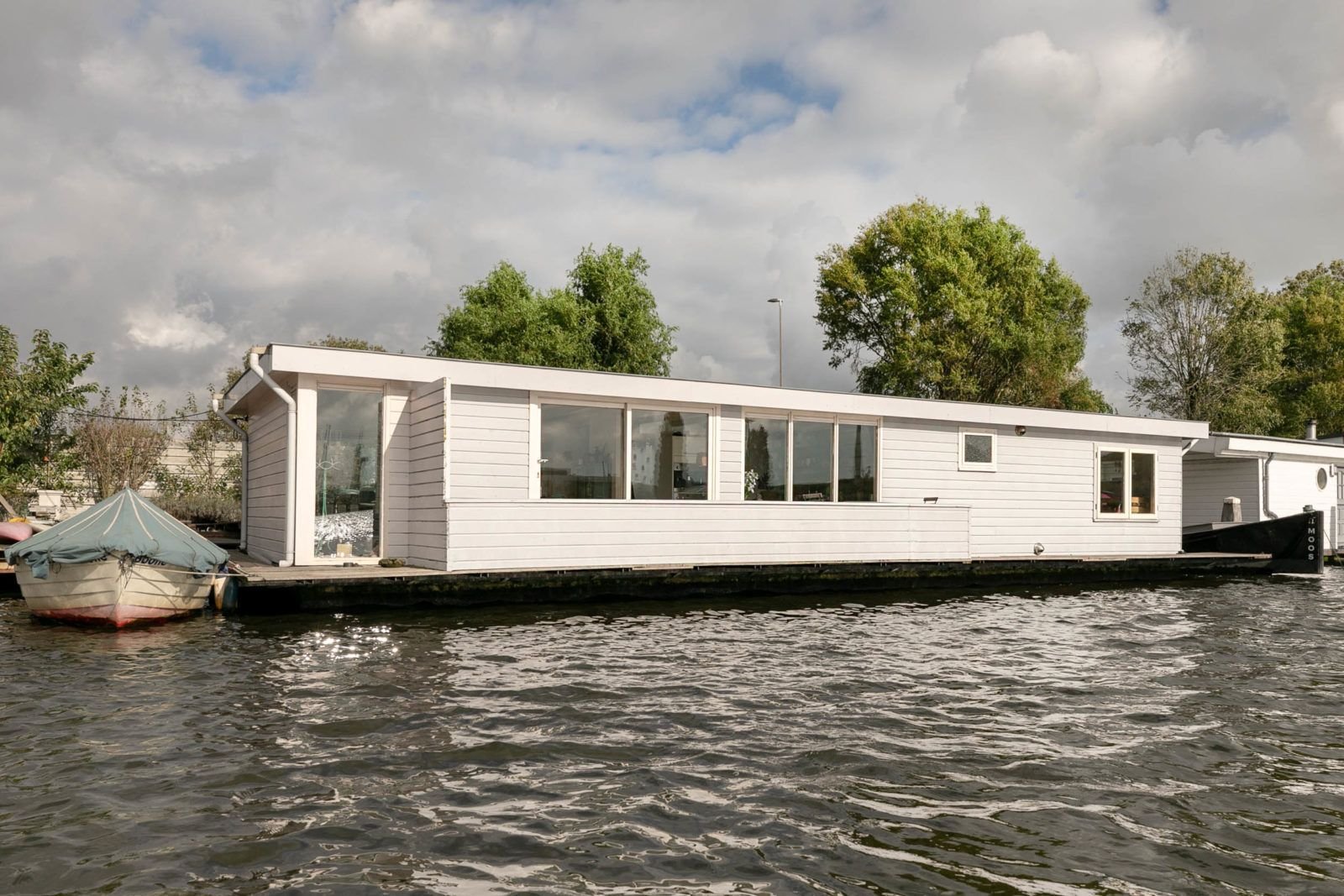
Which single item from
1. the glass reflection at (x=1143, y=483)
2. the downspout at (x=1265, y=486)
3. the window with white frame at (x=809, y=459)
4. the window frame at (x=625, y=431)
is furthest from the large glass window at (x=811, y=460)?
the downspout at (x=1265, y=486)

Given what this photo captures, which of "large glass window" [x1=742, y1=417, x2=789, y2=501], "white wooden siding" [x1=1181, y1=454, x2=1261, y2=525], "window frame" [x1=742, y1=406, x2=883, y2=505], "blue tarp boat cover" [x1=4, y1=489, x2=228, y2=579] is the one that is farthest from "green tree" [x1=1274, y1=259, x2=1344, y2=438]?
"blue tarp boat cover" [x1=4, y1=489, x2=228, y2=579]

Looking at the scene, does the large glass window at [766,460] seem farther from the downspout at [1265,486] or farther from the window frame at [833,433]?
the downspout at [1265,486]

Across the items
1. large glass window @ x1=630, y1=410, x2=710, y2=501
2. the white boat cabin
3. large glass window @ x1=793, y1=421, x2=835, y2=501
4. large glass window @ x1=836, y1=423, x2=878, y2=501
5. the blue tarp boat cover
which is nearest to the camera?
the blue tarp boat cover

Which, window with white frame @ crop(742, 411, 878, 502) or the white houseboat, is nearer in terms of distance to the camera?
the white houseboat

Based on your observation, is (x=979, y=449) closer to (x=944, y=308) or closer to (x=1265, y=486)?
(x=1265, y=486)

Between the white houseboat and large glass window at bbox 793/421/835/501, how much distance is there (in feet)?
0.10

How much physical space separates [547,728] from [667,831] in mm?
1972

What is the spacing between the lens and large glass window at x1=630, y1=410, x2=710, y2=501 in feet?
44.3

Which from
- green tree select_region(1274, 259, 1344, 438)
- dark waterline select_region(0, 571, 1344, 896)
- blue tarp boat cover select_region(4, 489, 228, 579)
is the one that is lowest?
dark waterline select_region(0, 571, 1344, 896)

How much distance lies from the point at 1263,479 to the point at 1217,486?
3.31ft

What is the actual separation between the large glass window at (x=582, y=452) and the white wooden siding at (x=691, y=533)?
19.9 inches

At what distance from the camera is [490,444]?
1255 centimetres

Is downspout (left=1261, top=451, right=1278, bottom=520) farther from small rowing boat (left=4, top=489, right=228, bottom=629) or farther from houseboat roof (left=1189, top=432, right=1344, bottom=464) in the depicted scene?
small rowing boat (left=4, top=489, right=228, bottom=629)

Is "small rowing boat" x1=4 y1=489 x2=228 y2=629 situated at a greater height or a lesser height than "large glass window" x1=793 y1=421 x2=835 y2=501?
lesser
